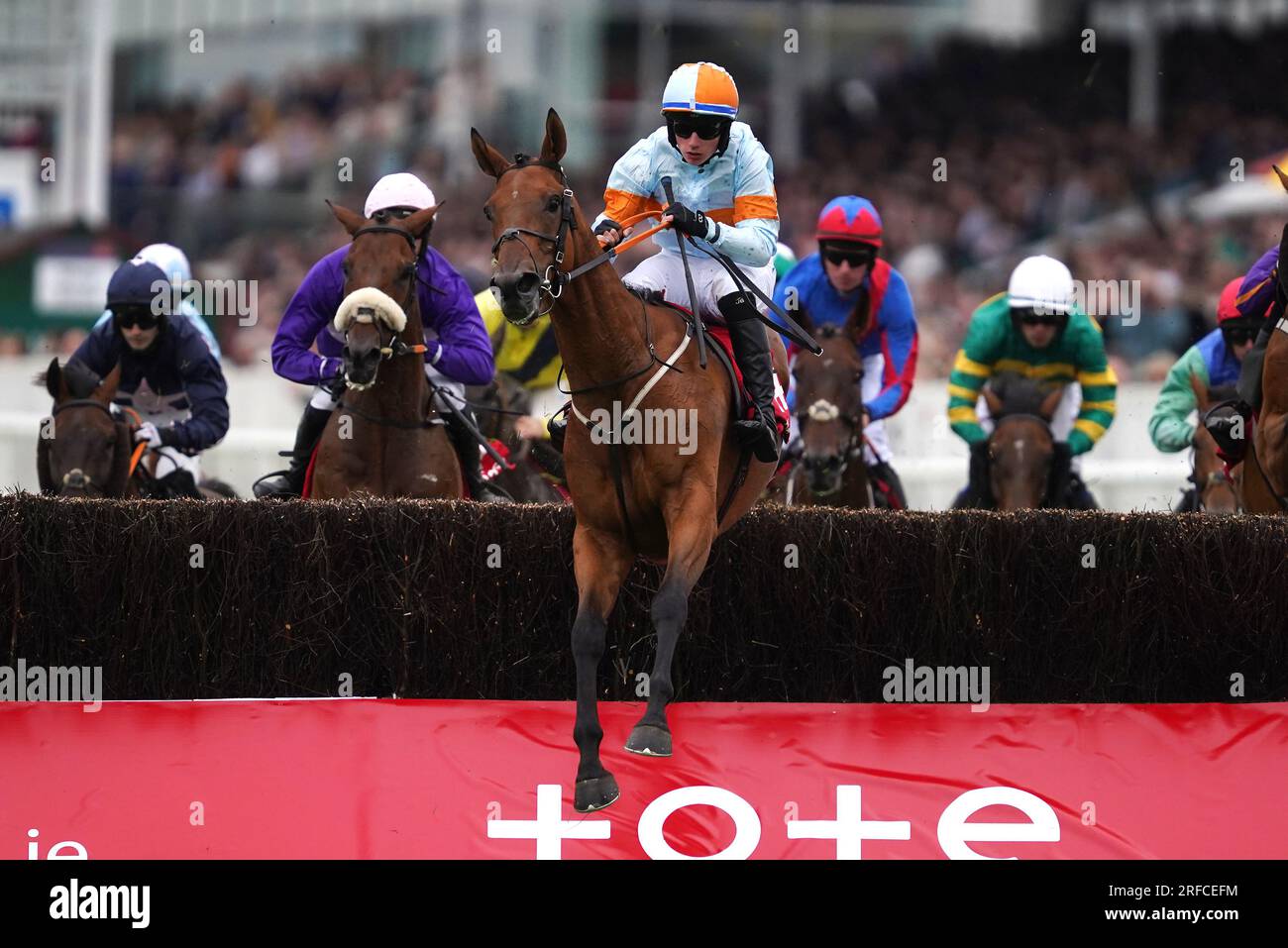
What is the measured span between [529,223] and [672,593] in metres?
1.21

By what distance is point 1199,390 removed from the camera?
1080cm

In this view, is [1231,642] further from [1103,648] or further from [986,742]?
[986,742]

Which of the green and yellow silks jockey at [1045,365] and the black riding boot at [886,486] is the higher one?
the green and yellow silks jockey at [1045,365]

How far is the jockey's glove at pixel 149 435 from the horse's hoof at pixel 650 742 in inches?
159

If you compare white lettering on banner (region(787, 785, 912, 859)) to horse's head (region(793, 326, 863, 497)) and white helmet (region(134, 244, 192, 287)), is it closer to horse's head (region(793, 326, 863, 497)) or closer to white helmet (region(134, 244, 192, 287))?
horse's head (region(793, 326, 863, 497))

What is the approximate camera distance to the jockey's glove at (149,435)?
31.3 feet

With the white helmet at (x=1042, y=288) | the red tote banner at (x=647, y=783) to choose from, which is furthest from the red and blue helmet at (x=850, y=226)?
the red tote banner at (x=647, y=783)

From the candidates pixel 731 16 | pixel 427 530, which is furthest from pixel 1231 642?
pixel 731 16

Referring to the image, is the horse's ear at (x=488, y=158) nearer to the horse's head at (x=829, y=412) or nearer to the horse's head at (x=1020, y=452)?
the horse's head at (x=829, y=412)

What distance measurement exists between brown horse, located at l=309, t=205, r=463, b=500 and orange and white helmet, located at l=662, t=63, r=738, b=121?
1.73m

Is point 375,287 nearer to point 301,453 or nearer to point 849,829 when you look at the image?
point 301,453

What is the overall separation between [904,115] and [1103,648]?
16389 mm

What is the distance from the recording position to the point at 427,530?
7.31 metres

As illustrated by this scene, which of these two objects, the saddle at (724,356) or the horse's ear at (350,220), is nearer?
the saddle at (724,356)
